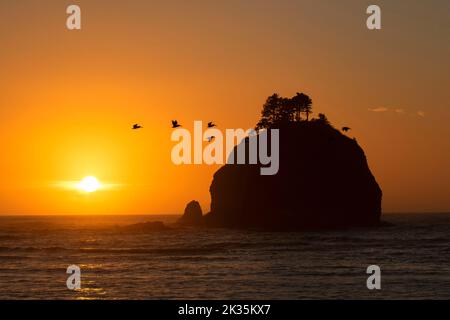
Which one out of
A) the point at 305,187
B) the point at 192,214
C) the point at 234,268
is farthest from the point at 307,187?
the point at 234,268

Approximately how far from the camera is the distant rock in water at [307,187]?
94.4 metres

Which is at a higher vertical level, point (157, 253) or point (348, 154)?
point (348, 154)

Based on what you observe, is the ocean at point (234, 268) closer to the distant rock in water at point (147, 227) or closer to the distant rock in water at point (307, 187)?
the distant rock in water at point (307, 187)

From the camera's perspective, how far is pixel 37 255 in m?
59.0

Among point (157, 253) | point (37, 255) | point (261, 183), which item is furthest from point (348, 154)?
point (37, 255)

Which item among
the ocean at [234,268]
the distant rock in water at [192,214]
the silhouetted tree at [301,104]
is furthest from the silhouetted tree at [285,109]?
the ocean at [234,268]

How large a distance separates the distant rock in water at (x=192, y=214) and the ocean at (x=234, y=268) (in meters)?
38.6

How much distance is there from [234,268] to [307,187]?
5115 centimetres

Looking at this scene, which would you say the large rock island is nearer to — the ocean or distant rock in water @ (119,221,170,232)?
distant rock in water @ (119,221,170,232)

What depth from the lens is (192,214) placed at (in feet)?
377

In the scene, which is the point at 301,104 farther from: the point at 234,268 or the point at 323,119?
the point at 234,268

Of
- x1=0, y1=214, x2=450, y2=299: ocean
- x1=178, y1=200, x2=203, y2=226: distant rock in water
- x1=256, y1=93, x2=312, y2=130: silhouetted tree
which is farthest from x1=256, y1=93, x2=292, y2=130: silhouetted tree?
x1=0, y1=214, x2=450, y2=299: ocean
